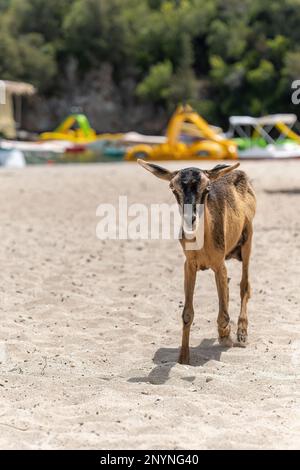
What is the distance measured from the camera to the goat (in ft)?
15.4

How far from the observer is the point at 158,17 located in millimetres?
57562

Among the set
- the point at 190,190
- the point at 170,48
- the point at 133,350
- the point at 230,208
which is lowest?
the point at 133,350

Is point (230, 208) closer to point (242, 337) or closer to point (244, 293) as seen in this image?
point (244, 293)

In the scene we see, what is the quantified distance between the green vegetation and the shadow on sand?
4501 centimetres

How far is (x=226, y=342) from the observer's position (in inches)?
217

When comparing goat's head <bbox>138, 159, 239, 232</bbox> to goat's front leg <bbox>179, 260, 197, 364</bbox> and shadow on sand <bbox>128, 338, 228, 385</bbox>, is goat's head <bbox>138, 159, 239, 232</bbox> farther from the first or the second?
shadow on sand <bbox>128, 338, 228, 385</bbox>

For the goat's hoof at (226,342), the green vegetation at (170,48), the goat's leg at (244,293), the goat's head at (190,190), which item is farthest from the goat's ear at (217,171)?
the green vegetation at (170,48)

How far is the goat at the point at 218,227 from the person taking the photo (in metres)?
4.68

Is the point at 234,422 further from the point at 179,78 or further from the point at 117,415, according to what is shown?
the point at 179,78

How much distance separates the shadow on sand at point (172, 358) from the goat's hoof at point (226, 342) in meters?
0.03

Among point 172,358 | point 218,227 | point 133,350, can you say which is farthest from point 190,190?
point 133,350

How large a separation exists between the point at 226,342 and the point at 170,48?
174ft

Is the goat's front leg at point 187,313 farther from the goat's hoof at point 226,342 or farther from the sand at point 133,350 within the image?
the goat's hoof at point 226,342

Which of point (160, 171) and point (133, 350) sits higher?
point (160, 171)
